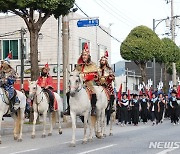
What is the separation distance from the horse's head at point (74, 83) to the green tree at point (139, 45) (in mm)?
26631

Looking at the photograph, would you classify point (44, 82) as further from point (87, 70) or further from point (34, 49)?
point (34, 49)

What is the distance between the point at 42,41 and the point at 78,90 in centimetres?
2948

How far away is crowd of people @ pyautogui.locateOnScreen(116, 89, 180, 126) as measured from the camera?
2748cm

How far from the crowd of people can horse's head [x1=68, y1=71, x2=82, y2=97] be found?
13.0 metres

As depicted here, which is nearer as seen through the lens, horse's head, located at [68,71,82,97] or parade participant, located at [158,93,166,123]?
horse's head, located at [68,71,82,97]

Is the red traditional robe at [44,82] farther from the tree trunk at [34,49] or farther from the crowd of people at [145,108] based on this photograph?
the crowd of people at [145,108]

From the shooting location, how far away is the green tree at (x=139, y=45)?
4084cm

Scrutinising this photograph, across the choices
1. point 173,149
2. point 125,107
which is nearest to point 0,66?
point 173,149

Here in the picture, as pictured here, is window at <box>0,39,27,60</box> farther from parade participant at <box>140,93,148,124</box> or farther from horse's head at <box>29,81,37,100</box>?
horse's head at <box>29,81,37,100</box>

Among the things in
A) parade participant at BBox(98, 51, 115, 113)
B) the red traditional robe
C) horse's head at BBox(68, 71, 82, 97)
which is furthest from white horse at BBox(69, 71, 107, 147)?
the red traditional robe

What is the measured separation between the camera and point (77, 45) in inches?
1699

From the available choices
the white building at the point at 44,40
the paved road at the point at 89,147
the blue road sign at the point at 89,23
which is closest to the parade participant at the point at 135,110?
the blue road sign at the point at 89,23

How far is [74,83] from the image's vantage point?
14078 mm

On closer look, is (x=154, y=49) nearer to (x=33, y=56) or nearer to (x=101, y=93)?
(x=33, y=56)
